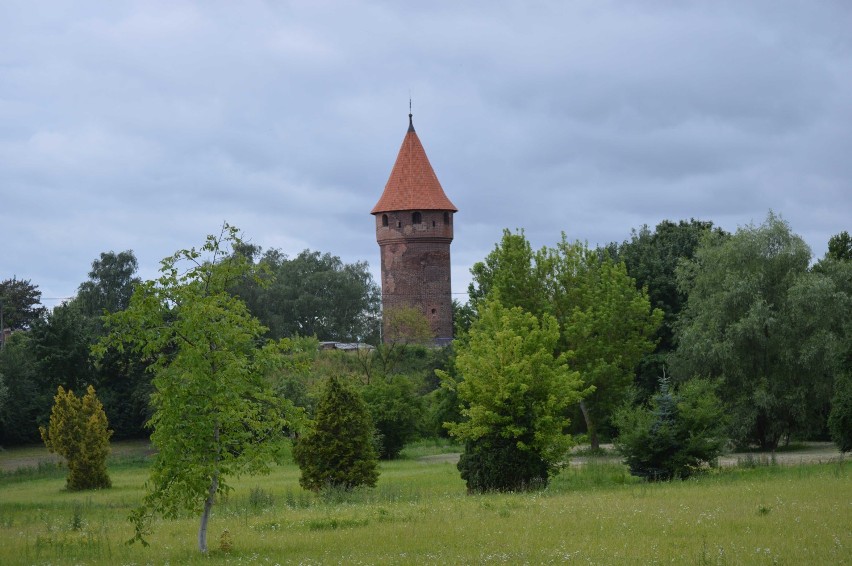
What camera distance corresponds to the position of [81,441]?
39062 mm

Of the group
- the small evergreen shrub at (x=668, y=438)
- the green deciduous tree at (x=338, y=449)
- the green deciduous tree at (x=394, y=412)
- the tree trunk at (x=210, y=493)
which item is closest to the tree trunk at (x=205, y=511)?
the tree trunk at (x=210, y=493)

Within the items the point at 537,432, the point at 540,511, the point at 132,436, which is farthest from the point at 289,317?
the point at 540,511

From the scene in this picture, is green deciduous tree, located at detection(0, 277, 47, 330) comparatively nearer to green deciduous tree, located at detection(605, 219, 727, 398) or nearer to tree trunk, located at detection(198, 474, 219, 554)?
green deciduous tree, located at detection(605, 219, 727, 398)

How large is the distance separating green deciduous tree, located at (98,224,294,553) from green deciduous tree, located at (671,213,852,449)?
2616 cm

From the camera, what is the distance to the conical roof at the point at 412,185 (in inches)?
3314

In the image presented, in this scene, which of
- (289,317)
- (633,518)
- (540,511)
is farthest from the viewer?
(289,317)

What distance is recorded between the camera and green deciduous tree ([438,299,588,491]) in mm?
28000

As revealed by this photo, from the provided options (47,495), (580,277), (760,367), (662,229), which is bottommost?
(47,495)

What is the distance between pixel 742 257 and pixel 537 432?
1753cm

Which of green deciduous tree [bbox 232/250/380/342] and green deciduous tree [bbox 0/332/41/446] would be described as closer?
green deciduous tree [bbox 0/332/41/446]

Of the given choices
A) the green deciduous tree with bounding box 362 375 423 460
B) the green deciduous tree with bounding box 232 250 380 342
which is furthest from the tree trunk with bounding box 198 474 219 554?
the green deciduous tree with bounding box 232 250 380 342

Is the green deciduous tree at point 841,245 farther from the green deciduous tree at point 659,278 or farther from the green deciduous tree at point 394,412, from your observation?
the green deciduous tree at point 394,412

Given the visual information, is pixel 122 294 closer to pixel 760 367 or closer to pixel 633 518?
pixel 760 367

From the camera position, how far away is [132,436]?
219 feet
